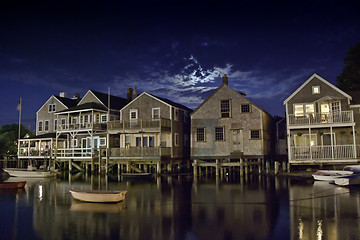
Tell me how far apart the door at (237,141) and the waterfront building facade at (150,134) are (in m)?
7.61

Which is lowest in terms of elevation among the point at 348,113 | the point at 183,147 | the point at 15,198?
the point at 15,198

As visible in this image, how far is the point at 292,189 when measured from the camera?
24453mm

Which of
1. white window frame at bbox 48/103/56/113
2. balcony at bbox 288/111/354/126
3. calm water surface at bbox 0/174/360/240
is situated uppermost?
white window frame at bbox 48/103/56/113

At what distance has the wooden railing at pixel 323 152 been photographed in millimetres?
30562

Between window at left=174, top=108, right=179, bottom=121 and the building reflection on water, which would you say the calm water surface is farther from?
window at left=174, top=108, right=179, bottom=121

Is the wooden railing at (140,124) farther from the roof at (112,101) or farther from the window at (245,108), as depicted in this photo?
the window at (245,108)

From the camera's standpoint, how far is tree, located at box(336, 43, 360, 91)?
175ft

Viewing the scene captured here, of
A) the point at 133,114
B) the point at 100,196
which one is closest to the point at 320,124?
the point at 100,196

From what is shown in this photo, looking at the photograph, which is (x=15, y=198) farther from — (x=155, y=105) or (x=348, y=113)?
(x=348, y=113)

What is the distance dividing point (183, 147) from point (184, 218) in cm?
2719

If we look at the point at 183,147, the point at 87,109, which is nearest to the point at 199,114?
the point at 183,147

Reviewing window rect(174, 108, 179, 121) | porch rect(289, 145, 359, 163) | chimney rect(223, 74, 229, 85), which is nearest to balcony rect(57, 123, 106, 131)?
window rect(174, 108, 179, 121)

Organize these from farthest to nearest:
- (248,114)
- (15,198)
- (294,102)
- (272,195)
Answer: (248,114)
(294,102)
(15,198)
(272,195)

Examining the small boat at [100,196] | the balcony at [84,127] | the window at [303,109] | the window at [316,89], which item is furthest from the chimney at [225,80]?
the small boat at [100,196]
